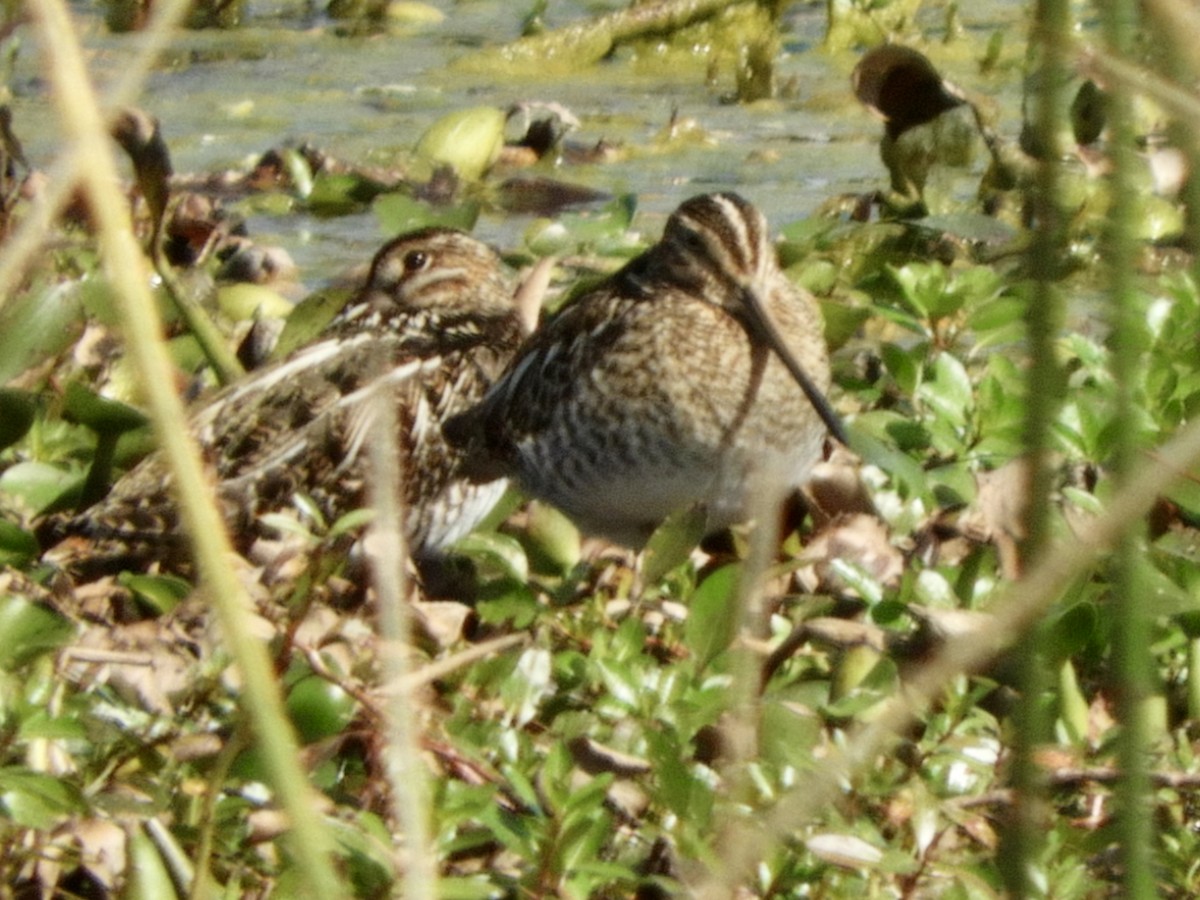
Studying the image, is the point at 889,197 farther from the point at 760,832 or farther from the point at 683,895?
the point at 760,832

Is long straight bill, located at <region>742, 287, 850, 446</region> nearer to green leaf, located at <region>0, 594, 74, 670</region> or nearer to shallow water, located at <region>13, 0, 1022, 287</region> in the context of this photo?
green leaf, located at <region>0, 594, 74, 670</region>

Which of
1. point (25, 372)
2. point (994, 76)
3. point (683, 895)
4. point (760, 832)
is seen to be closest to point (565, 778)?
point (683, 895)

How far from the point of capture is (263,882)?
216cm

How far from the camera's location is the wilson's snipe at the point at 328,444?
363cm

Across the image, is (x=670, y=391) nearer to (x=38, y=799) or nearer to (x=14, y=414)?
(x=14, y=414)

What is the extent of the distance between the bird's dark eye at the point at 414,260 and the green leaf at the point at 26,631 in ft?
6.08

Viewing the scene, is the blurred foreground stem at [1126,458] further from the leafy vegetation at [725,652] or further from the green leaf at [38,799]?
the green leaf at [38,799]

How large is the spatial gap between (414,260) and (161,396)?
12.6 ft

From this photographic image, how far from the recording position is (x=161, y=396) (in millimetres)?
638

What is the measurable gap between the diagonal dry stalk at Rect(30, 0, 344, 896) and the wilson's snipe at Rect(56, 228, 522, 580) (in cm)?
299

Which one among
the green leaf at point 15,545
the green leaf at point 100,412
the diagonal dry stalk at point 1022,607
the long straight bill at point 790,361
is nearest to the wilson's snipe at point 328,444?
the green leaf at point 100,412

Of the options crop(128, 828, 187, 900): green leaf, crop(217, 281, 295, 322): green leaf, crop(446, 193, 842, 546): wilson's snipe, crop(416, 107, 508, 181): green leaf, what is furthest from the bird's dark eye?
crop(128, 828, 187, 900): green leaf

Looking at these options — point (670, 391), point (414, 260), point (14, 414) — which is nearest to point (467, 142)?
point (414, 260)

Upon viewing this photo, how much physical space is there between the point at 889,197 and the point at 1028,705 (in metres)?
4.26
